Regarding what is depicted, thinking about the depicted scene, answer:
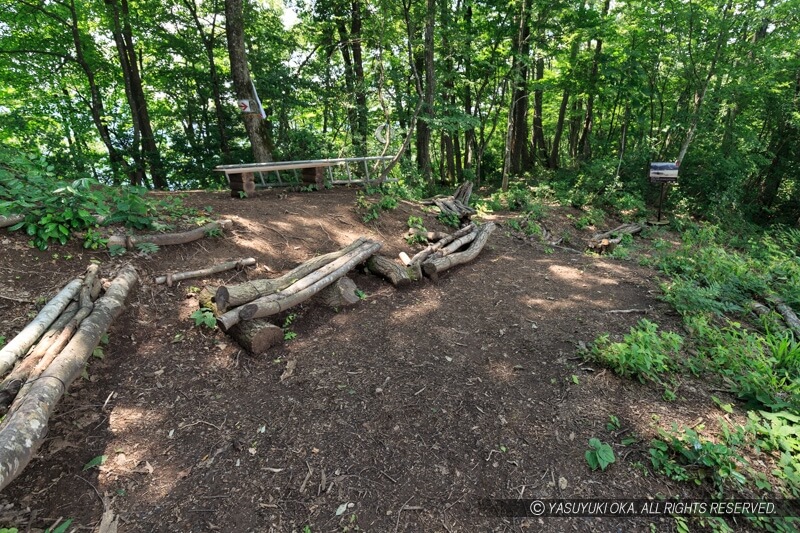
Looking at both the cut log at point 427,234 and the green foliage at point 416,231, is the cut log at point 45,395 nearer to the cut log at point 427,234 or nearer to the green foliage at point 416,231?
the green foliage at point 416,231

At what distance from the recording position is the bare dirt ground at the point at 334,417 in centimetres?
207

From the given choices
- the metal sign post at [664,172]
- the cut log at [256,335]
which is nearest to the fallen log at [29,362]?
the cut log at [256,335]

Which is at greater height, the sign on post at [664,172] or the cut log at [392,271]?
the sign on post at [664,172]

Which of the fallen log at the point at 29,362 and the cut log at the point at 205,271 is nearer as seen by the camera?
the fallen log at the point at 29,362

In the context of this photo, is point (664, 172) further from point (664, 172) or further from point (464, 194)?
point (464, 194)

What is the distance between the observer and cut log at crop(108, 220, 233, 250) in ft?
13.3

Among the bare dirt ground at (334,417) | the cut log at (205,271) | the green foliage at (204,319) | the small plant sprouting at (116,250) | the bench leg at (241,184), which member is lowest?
the bare dirt ground at (334,417)

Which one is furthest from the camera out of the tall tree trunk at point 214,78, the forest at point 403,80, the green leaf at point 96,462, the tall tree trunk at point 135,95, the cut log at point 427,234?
the tall tree trunk at point 214,78

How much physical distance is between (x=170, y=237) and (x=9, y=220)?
1.40m

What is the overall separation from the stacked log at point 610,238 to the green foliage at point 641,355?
16.9ft

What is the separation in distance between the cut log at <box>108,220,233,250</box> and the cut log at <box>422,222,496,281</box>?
10.2ft

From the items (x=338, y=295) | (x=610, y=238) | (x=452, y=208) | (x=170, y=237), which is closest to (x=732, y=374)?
(x=338, y=295)

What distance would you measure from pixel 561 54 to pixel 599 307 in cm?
1262

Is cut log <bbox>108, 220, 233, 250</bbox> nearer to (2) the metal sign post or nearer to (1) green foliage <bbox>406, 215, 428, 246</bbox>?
(1) green foliage <bbox>406, 215, 428, 246</bbox>
